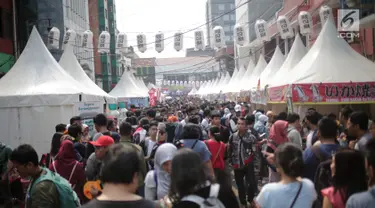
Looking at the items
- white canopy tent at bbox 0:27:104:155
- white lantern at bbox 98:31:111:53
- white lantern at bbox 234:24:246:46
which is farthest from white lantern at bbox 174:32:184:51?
white canopy tent at bbox 0:27:104:155

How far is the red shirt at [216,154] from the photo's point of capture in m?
6.35

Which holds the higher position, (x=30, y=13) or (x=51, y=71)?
(x=30, y=13)

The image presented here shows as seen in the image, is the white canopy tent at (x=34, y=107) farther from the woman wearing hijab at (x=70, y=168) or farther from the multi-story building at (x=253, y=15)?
the multi-story building at (x=253, y=15)

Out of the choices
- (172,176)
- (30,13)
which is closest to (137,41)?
(30,13)

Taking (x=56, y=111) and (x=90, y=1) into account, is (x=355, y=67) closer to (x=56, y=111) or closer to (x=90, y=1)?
(x=56, y=111)

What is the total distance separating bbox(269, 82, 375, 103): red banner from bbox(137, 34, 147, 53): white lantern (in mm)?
12627

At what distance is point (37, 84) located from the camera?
12398 millimetres

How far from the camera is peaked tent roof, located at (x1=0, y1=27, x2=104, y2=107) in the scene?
463 inches

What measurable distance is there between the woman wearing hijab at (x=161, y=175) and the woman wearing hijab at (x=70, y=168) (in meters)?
1.04

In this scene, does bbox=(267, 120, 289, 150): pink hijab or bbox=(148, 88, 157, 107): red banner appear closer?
bbox=(267, 120, 289, 150): pink hijab

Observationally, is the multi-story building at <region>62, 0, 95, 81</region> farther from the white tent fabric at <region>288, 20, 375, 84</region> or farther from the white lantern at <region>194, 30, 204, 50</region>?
the white tent fabric at <region>288, 20, 375, 84</region>

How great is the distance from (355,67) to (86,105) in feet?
24.4

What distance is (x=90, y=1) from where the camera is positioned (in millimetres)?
45562

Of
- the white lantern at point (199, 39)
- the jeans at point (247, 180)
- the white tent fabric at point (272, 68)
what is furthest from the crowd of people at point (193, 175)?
the white lantern at point (199, 39)
